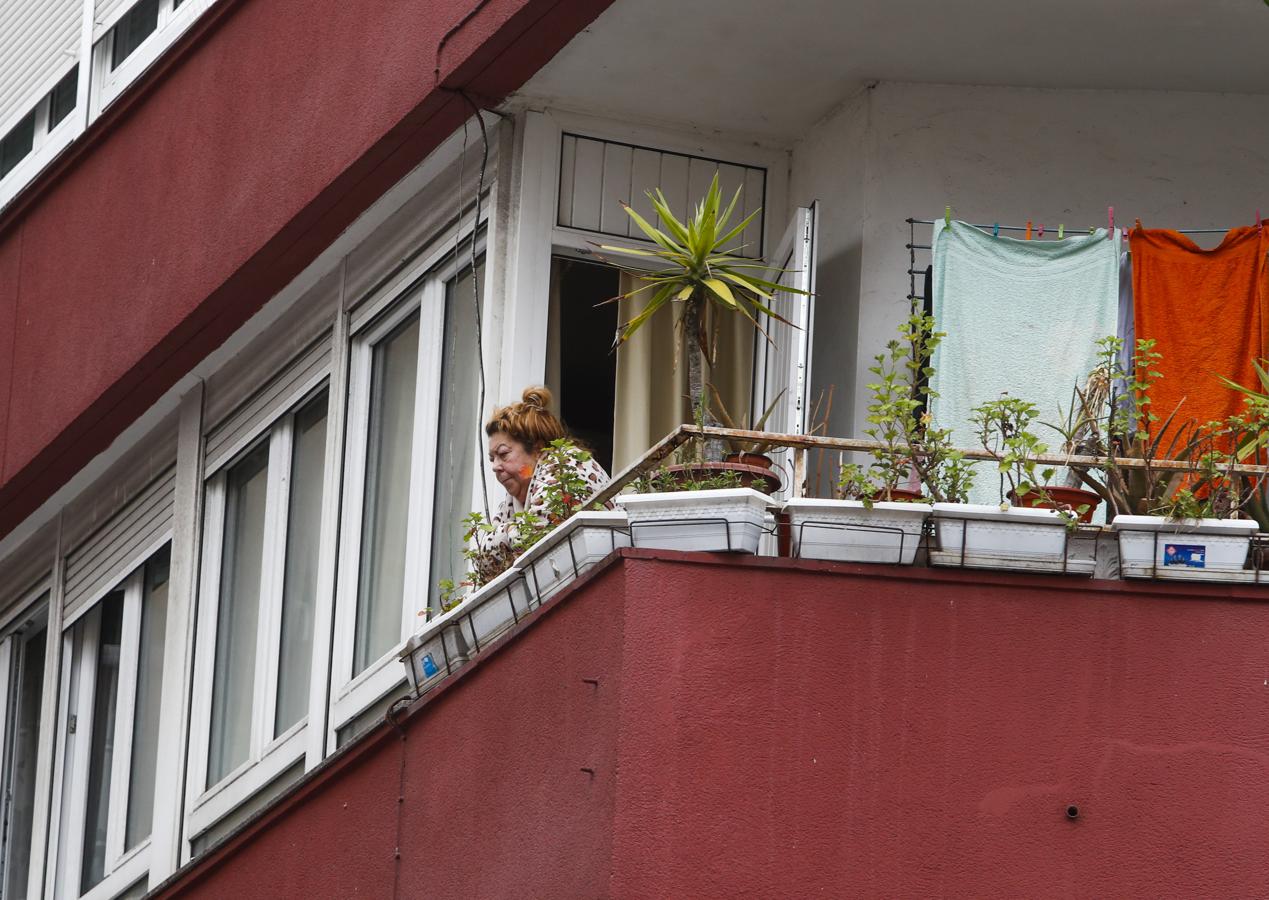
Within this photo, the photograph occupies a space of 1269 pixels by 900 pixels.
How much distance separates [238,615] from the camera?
43.2 ft

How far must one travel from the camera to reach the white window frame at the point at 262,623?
40.4 ft

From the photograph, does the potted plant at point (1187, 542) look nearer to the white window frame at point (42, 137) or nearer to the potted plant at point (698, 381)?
the potted plant at point (698, 381)

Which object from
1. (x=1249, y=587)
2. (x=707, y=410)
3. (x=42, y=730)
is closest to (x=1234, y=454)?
(x=1249, y=587)

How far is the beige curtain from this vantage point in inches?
→ 453

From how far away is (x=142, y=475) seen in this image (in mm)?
14266

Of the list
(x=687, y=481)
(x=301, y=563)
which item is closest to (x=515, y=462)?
(x=687, y=481)

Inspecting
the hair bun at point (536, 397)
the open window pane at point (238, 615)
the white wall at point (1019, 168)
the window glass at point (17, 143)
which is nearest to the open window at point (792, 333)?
the white wall at point (1019, 168)

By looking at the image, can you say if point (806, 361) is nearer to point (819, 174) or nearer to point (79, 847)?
point (819, 174)

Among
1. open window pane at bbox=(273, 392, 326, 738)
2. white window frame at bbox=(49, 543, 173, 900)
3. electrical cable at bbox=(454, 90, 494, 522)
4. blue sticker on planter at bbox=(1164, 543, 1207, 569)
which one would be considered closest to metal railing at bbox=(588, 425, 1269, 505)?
blue sticker on planter at bbox=(1164, 543, 1207, 569)

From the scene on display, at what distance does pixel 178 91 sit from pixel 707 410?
503cm

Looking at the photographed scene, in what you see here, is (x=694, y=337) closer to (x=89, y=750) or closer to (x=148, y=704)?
(x=148, y=704)

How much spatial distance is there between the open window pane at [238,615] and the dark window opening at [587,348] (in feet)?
5.33

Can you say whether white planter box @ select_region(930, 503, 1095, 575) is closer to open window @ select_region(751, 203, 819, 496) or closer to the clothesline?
open window @ select_region(751, 203, 819, 496)

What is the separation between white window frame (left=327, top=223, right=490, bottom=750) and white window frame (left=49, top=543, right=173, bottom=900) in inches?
72.8
